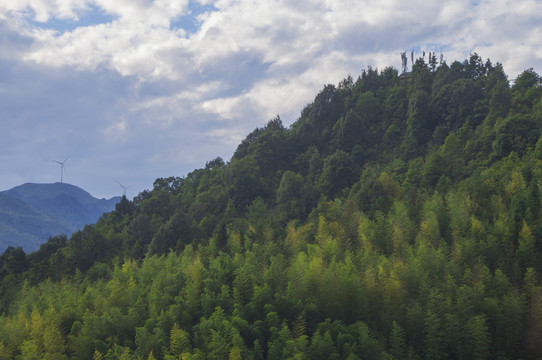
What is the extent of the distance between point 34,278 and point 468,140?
58.6m

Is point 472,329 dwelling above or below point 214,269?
below

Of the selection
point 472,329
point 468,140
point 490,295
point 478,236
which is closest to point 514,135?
point 468,140

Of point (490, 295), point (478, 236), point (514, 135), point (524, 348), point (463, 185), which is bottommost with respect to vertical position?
point (524, 348)

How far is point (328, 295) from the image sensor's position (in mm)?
28859

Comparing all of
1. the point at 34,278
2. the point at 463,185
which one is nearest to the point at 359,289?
the point at 463,185

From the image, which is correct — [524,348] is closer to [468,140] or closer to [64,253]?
[468,140]

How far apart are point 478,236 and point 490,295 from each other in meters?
7.67

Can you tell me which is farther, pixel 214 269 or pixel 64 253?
pixel 64 253

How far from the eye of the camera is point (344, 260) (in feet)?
119

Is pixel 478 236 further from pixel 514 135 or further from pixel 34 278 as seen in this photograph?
pixel 34 278

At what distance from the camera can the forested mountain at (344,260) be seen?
87.5ft

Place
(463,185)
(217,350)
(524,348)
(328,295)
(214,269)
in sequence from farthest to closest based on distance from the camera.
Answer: (463,185) → (214,269) → (328,295) → (524,348) → (217,350)

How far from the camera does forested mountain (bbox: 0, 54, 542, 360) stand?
87.5 feet

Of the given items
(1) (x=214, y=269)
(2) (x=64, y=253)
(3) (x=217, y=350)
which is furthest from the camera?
(2) (x=64, y=253)
